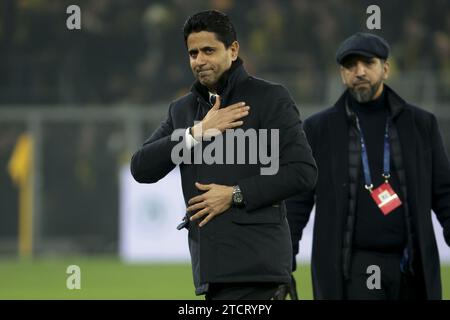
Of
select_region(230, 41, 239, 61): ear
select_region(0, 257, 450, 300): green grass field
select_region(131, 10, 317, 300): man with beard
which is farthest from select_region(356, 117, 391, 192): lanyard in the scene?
select_region(0, 257, 450, 300): green grass field

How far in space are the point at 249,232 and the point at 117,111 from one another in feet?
41.3

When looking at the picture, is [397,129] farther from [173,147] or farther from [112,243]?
[112,243]

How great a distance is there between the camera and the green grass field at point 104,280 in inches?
464

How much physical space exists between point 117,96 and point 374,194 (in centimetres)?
1313

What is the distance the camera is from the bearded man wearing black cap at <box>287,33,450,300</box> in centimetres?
619

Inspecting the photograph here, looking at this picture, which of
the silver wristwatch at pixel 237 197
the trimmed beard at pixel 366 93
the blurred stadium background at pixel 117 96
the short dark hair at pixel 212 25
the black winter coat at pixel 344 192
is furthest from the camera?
the blurred stadium background at pixel 117 96

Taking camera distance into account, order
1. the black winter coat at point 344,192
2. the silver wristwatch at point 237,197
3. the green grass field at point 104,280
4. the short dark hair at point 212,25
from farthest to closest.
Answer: the green grass field at point 104,280 < the black winter coat at point 344,192 < the short dark hair at point 212,25 < the silver wristwatch at point 237,197

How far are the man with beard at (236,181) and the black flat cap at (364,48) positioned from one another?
56.5 inches

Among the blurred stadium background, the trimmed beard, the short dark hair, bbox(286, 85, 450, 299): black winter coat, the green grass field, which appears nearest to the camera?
the short dark hair

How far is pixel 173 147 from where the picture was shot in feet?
16.2

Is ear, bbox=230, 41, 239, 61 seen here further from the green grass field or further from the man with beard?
the green grass field

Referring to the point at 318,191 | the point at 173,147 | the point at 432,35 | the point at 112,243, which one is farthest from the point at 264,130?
the point at 432,35

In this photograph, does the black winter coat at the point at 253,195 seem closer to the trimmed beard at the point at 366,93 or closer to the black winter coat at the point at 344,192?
the black winter coat at the point at 344,192

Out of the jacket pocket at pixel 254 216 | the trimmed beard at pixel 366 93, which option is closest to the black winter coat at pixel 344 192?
the trimmed beard at pixel 366 93
